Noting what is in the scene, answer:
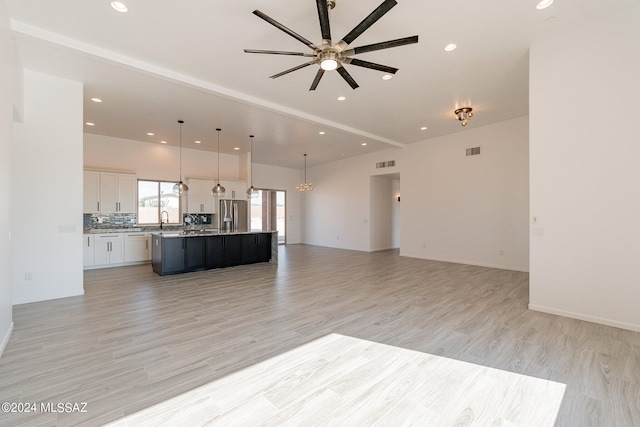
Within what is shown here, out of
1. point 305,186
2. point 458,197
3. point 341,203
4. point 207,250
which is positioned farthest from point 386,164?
point 207,250

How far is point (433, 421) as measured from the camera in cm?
180

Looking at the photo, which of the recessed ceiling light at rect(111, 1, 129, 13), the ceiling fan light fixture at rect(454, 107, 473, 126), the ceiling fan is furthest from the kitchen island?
the ceiling fan light fixture at rect(454, 107, 473, 126)

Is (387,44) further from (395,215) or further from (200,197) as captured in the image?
(395,215)

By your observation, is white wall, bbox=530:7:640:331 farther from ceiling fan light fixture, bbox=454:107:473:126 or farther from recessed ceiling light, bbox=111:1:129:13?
recessed ceiling light, bbox=111:1:129:13

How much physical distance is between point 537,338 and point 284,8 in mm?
4548

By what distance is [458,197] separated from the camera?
7570 mm

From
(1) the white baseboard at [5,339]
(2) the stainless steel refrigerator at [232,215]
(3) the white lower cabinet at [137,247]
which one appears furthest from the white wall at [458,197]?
(1) the white baseboard at [5,339]

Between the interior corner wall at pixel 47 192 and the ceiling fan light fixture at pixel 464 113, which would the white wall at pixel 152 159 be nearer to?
the interior corner wall at pixel 47 192

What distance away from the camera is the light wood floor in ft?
6.84

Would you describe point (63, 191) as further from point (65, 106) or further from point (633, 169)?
point (633, 169)

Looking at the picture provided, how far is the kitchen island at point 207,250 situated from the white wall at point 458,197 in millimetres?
4061

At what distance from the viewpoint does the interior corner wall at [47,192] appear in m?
4.12

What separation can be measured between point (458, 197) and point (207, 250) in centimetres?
672

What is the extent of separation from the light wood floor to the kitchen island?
686 millimetres
